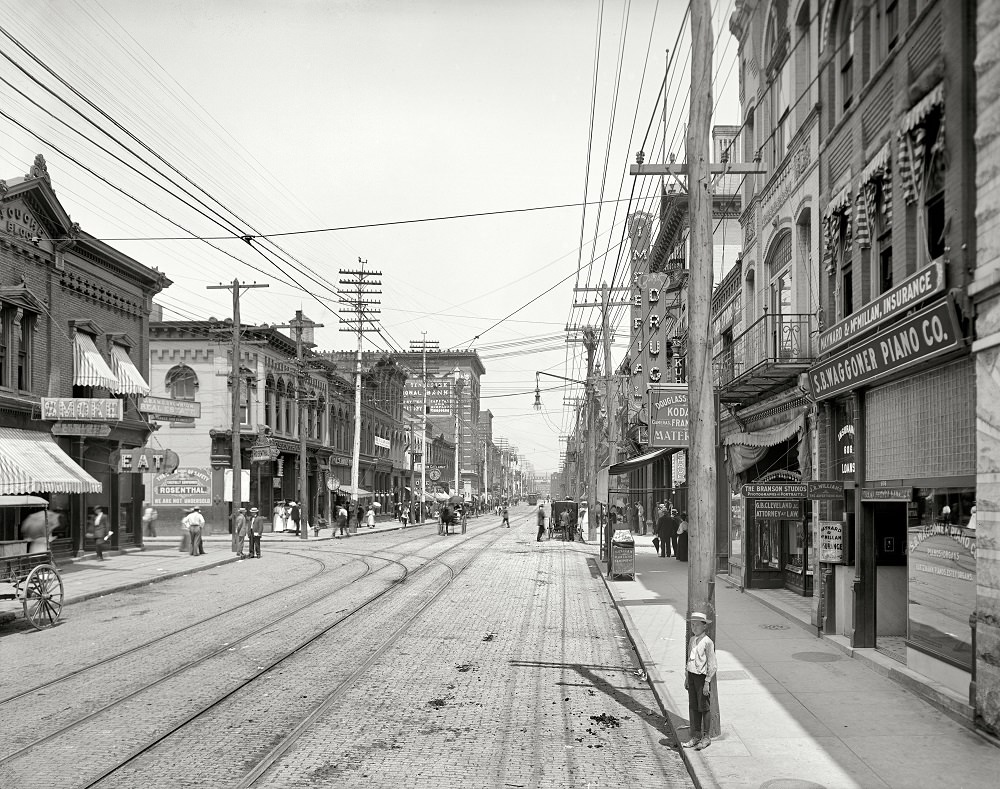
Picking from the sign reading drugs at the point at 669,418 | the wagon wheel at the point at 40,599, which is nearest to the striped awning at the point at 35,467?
the wagon wheel at the point at 40,599

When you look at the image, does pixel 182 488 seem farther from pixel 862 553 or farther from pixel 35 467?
pixel 862 553

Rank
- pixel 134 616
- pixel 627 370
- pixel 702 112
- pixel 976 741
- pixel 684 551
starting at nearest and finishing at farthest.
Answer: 1. pixel 976 741
2. pixel 702 112
3. pixel 134 616
4. pixel 684 551
5. pixel 627 370

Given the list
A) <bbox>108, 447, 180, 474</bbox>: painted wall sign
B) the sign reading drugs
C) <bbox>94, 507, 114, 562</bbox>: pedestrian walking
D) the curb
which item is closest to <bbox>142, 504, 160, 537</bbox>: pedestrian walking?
<bbox>94, 507, 114, 562</bbox>: pedestrian walking

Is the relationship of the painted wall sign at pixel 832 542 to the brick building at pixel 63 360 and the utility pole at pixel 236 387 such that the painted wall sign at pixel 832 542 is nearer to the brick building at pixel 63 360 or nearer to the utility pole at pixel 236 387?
the brick building at pixel 63 360

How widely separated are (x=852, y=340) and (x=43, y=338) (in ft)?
72.6

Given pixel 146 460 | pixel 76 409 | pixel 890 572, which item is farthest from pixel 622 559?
pixel 76 409

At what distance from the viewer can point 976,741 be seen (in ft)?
26.1

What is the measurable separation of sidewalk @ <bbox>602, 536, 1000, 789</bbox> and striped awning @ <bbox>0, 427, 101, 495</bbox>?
15.1m

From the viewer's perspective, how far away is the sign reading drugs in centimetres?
1780

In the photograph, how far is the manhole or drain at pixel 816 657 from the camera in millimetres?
11676

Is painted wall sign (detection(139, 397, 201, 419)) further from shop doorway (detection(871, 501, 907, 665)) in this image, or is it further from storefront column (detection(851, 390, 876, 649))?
shop doorway (detection(871, 501, 907, 665))

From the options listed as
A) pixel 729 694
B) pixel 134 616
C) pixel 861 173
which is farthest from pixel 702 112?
pixel 134 616

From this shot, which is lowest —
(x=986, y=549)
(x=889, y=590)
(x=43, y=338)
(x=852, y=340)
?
(x=889, y=590)

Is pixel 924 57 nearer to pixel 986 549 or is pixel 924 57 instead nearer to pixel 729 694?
pixel 986 549
